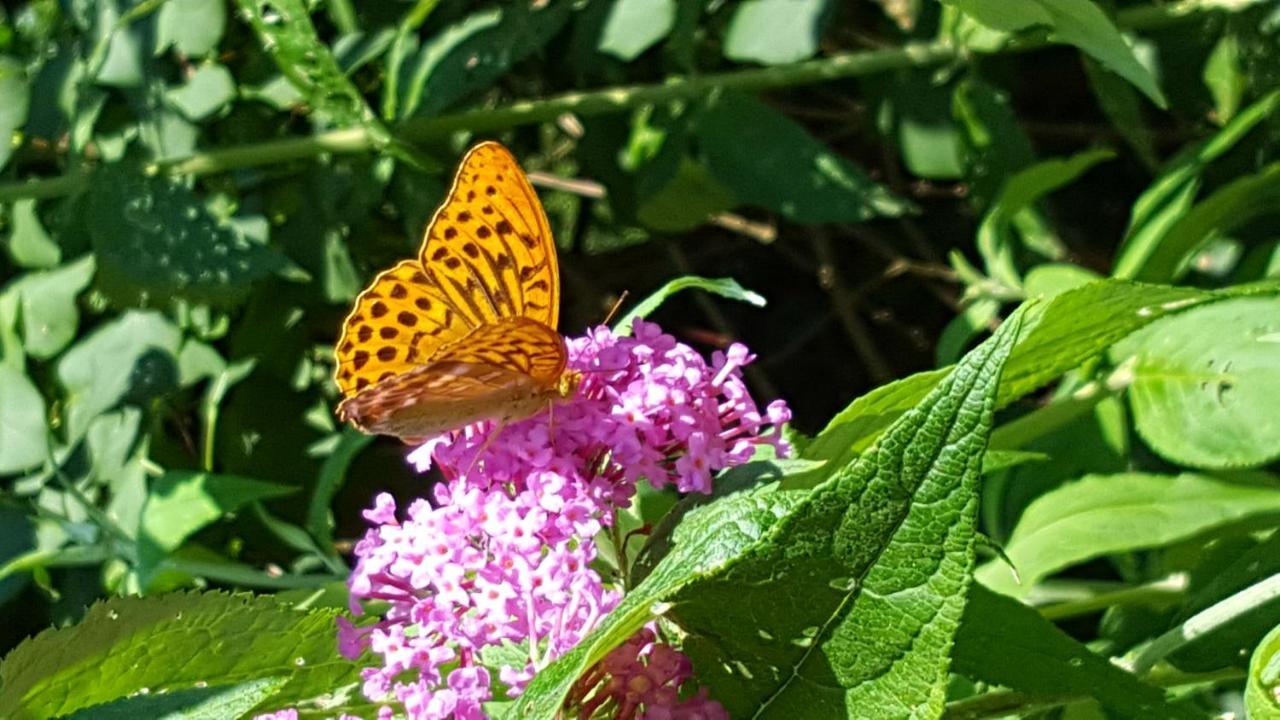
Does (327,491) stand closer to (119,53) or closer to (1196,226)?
(119,53)

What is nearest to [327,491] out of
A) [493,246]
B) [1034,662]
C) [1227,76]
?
[493,246]

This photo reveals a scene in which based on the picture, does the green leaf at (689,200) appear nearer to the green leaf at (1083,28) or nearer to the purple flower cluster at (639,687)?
the green leaf at (1083,28)

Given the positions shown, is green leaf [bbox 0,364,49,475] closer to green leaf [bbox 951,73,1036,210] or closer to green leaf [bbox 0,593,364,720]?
green leaf [bbox 0,593,364,720]

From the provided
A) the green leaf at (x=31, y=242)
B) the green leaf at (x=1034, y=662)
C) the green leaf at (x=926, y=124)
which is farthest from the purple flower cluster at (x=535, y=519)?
the green leaf at (x=31, y=242)

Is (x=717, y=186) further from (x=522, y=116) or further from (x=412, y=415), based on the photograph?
(x=412, y=415)

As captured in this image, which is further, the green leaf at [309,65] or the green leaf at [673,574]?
the green leaf at [309,65]

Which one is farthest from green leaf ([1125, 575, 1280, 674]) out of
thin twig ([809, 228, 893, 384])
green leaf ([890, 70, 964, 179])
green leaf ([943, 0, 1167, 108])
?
thin twig ([809, 228, 893, 384])
